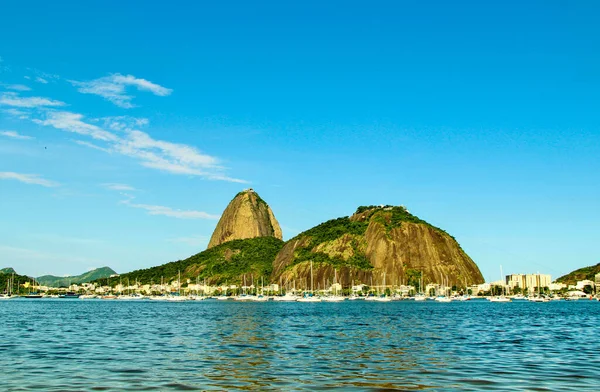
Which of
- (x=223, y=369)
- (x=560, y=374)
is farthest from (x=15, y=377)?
(x=560, y=374)

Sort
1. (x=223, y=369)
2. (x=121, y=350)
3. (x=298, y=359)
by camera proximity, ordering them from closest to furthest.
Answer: (x=223, y=369) → (x=298, y=359) → (x=121, y=350)

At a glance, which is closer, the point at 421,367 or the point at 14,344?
the point at 421,367

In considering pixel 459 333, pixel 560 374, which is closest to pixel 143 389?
pixel 560 374

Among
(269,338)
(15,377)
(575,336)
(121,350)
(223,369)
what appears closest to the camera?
(15,377)

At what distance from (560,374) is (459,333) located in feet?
91.9

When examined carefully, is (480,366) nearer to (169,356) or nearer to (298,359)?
(298,359)

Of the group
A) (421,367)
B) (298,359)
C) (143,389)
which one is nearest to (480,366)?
(421,367)

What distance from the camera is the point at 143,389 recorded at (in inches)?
953

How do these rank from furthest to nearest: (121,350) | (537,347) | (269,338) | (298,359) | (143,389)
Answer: (269,338)
(537,347)
(121,350)
(298,359)
(143,389)

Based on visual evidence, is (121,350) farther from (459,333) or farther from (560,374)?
(459,333)

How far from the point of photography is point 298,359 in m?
34.8

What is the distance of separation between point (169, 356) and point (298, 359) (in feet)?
26.4

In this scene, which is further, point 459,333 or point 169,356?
point 459,333

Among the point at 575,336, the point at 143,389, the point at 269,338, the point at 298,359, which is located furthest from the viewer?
the point at 575,336
